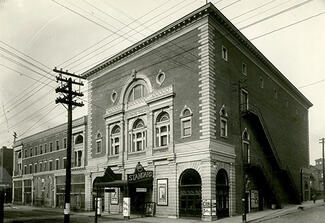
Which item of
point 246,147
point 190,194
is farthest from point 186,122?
point 246,147

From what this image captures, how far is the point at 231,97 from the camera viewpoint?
32688 millimetres

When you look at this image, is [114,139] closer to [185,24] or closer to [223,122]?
[223,122]

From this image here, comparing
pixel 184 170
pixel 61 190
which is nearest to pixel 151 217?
pixel 184 170

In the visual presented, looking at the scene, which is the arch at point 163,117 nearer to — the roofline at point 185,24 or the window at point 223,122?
the window at point 223,122

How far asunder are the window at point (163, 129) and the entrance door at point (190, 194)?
387 cm

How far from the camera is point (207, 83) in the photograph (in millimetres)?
28984

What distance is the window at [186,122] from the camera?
30.1m

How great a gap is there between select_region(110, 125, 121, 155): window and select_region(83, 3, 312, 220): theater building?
0.11 meters

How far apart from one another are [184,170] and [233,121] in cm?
662

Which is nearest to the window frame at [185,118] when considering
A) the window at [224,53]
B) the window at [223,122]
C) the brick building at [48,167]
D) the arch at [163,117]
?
the arch at [163,117]

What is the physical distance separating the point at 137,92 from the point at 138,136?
4.50 metres

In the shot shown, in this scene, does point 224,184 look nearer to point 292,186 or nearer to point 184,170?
point 184,170

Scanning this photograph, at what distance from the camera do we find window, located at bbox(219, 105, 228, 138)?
30203 mm

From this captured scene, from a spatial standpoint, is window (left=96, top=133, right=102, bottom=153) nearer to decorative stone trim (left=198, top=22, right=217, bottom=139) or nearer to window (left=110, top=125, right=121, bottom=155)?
window (left=110, top=125, right=121, bottom=155)
